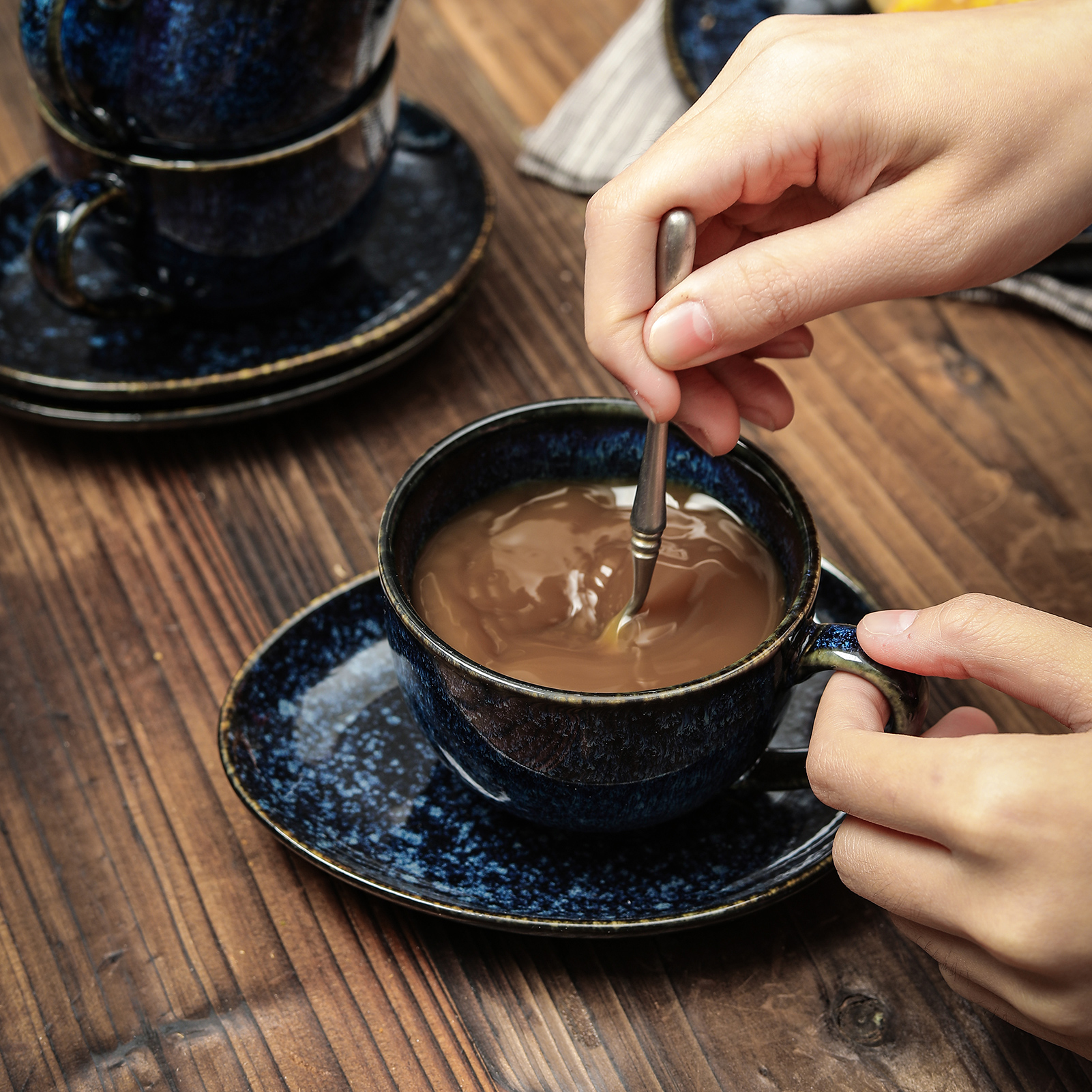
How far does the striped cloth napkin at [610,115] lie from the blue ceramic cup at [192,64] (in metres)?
0.31

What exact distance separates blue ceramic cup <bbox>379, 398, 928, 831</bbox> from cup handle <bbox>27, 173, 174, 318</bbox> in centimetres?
40

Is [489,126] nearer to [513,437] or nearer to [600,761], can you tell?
[513,437]

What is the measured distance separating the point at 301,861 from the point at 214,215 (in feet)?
1.67

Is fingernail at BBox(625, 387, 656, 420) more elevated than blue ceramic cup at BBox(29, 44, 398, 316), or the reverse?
fingernail at BBox(625, 387, 656, 420)

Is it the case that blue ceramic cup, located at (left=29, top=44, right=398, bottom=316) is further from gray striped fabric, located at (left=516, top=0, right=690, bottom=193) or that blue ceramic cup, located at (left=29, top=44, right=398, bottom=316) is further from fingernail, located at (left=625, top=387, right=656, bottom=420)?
fingernail, located at (left=625, top=387, right=656, bottom=420)

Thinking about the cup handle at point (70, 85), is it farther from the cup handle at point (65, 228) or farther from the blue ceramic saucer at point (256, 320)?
the blue ceramic saucer at point (256, 320)

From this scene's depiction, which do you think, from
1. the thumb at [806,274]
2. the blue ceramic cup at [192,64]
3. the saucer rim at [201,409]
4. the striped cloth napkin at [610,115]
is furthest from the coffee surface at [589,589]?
the striped cloth napkin at [610,115]

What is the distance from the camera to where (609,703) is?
0.55 metres

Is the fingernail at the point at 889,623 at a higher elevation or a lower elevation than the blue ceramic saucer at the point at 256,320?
higher

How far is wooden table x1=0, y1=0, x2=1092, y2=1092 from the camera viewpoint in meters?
0.61

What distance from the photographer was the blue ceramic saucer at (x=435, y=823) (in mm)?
616

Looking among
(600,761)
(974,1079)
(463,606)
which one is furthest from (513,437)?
(974,1079)

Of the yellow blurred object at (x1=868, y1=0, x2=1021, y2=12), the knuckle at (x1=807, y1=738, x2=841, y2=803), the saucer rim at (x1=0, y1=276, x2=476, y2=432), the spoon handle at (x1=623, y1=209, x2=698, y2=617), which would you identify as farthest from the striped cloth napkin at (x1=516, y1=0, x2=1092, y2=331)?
the knuckle at (x1=807, y1=738, x2=841, y2=803)

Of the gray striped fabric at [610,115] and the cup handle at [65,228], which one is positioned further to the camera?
the gray striped fabric at [610,115]
